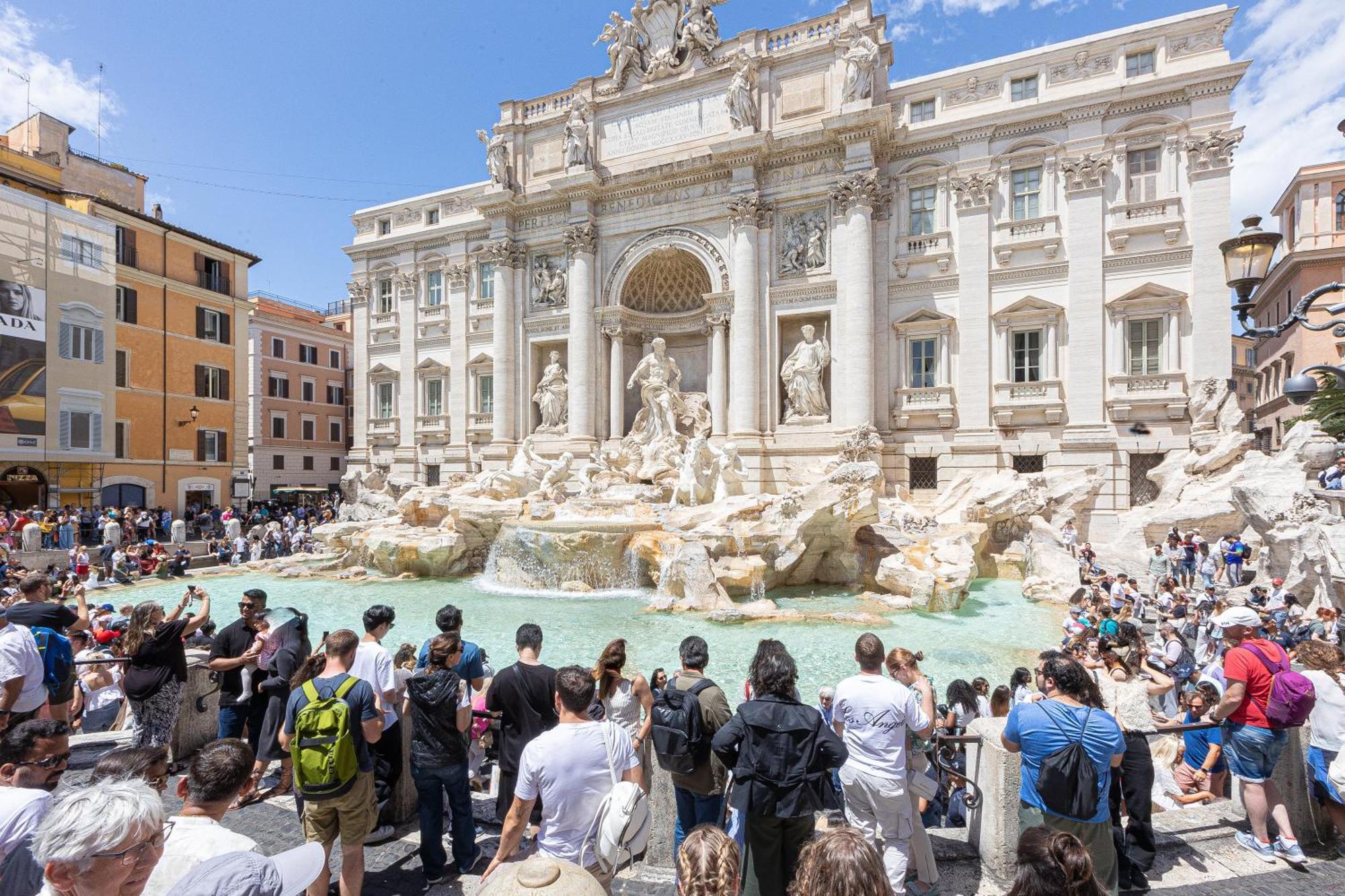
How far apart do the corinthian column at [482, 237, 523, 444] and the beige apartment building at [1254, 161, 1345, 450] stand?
30.2 meters

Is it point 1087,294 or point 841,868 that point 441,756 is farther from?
point 1087,294

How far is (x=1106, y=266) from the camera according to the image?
676 inches

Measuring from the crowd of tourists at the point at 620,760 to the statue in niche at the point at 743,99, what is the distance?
64.4 ft

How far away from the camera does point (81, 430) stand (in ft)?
69.5

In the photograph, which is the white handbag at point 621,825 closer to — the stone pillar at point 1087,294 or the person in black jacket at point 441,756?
the person in black jacket at point 441,756

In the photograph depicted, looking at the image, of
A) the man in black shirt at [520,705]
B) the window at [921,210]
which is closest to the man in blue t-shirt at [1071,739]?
the man in black shirt at [520,705]

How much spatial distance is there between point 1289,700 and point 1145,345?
16.9 m

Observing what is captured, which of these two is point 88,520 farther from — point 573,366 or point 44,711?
point 44,711

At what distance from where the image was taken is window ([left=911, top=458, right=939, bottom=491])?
19.0m

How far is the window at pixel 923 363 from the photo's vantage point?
62.8 feet

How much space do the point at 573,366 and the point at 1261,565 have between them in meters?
19.2

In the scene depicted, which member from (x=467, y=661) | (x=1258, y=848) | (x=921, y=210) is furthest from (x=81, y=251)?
(x=1258, y=848)

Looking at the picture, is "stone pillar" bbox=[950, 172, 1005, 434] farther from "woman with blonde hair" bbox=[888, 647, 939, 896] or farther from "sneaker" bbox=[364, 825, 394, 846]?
"sneaker" bbox=[364, 825, 394, 846]

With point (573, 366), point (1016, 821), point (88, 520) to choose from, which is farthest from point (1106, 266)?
point (88, 520)
